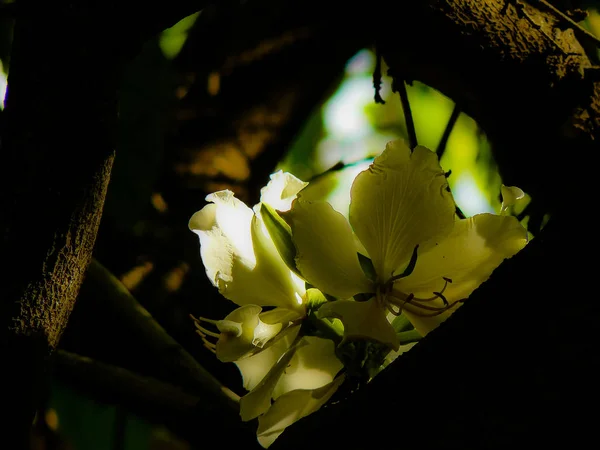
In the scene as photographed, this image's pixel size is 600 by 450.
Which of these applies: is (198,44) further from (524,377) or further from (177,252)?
(524,377)

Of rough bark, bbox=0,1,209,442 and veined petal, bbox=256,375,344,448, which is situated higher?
rough bark, bbox=0,1,209,442

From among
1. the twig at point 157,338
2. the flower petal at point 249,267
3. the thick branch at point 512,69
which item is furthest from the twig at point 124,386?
the thick branch at point 512,69

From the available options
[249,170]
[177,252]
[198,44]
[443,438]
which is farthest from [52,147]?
[198,44]

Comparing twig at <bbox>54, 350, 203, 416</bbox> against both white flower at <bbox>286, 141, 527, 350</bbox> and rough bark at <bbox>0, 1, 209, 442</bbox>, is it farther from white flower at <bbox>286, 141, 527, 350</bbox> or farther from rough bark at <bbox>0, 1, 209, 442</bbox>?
white flower at <bbox>286, 141, 527, 350</bbox>

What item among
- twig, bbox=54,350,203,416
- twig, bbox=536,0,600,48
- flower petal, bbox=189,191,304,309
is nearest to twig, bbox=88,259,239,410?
twig, bbox=54,350,203,416

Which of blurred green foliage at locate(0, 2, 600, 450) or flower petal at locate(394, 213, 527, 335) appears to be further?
blurred green foliage at locate(0, 2, 600, 450)

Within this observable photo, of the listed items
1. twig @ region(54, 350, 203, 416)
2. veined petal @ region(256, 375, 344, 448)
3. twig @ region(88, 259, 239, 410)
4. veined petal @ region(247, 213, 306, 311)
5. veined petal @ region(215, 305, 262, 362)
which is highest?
veined petal @ region(247, 213, 306, 311)

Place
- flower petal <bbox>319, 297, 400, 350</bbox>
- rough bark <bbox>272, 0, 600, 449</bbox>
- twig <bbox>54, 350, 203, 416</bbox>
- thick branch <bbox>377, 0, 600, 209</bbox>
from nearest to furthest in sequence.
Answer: rough bark <bbox>272, 0, 600, 449</bbox>, flower petal <bbox>319, 297, 400, 350</bbox>, thick branch <bbox>377, 0, 600, 209</bbox>, twig <bbox>54, 350, 203, 416</bbox>
